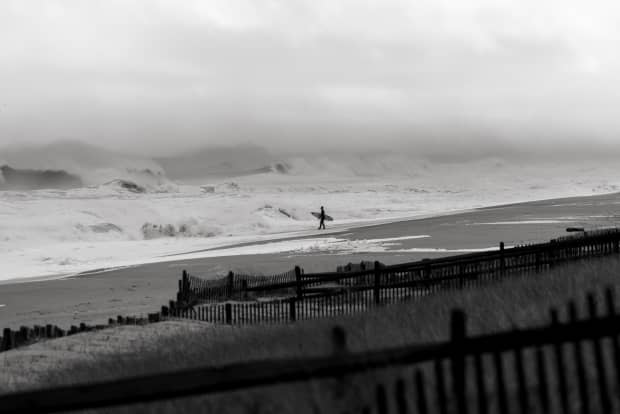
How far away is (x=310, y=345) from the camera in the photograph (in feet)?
26.5

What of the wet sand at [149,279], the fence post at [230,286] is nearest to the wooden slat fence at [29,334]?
the wet sand at [149,279]

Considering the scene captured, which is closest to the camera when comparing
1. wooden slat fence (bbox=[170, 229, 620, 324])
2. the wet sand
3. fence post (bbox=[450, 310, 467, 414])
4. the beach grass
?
fence post (bbox=[450, 310, 467, 414])

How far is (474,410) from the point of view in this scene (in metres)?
5.96

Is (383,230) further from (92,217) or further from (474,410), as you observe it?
(474,410)

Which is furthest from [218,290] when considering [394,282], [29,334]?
[29,334]

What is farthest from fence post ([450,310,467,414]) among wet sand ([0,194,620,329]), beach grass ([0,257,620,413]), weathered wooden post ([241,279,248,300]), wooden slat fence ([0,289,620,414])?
wet sand ([0,194,620,329])

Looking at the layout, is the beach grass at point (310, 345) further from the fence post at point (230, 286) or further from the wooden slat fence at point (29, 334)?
the fence post at point (230, 286)

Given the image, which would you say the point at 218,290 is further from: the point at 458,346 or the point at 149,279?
the point at 458,346

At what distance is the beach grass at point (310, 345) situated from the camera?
20.0 ft

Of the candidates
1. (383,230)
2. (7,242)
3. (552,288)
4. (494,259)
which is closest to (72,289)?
(494,259)

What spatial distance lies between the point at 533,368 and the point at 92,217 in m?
82.1

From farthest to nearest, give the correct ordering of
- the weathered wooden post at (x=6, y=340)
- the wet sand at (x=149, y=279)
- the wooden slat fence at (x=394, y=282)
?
the wet sand at (x=149, y=279) < the wooden slat fence at (x=394, y=282) < the weathered wooden post at (x=6, y=340)

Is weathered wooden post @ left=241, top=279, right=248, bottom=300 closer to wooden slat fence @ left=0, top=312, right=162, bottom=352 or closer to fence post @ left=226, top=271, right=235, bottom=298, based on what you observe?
fence post @ left=226, top=271, right=235, bottom=298

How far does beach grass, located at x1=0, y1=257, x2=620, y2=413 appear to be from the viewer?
610 centimetres
